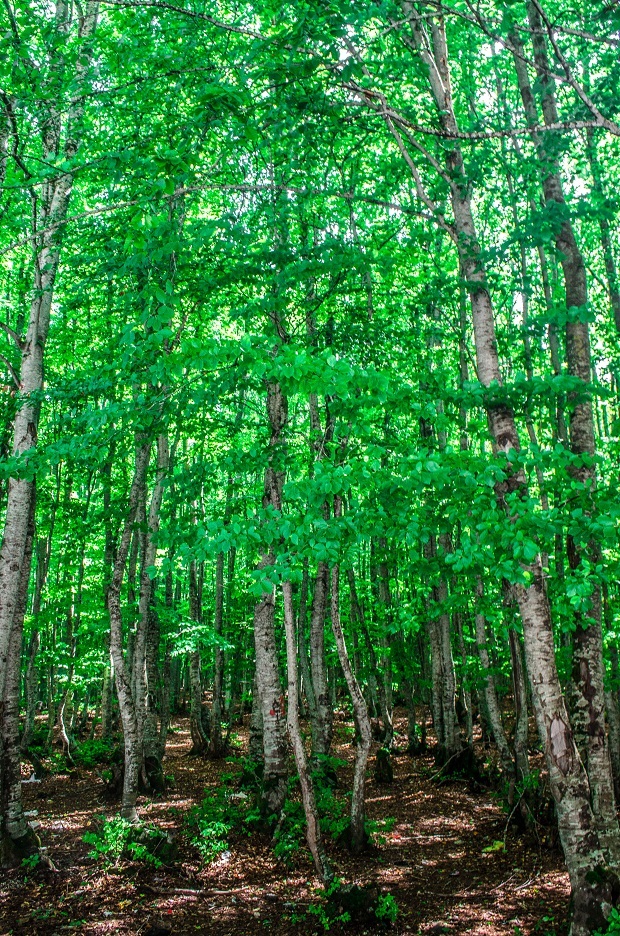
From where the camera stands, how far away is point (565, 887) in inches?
283

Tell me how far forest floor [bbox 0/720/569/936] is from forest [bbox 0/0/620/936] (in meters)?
0.05

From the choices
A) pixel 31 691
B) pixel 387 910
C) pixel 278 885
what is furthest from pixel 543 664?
pixel 31 691

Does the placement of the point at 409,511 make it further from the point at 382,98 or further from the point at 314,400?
the point at 314,400

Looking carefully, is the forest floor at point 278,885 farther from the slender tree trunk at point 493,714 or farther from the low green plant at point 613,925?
the slender tree trunk at point 493,714

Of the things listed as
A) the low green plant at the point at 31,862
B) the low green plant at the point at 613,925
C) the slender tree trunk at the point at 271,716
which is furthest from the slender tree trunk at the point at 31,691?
the low green plant at the point at 613,925

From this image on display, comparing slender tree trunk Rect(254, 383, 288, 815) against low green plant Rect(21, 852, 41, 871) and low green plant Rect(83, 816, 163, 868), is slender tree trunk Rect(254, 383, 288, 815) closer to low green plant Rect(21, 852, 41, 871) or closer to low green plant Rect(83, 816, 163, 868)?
low green plant Rect(83, 816, 163, 868)

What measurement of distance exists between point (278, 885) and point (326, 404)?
21.5 feet

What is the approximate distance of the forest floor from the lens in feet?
21.8

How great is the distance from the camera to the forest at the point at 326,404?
507 centimetres

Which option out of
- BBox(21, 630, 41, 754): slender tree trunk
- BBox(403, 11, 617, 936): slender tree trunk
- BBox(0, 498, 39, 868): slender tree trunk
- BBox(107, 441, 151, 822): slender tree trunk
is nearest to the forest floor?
BBox(0, 498, 39, 868): slender tree trunk

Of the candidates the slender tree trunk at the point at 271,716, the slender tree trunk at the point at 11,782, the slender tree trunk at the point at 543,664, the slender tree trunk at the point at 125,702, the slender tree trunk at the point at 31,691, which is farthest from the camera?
the slender tree trunk at the point at 31,691

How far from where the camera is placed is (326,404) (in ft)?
26.0

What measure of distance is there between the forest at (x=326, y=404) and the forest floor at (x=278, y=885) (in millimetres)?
50

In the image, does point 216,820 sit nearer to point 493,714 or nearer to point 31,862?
point 31,862
